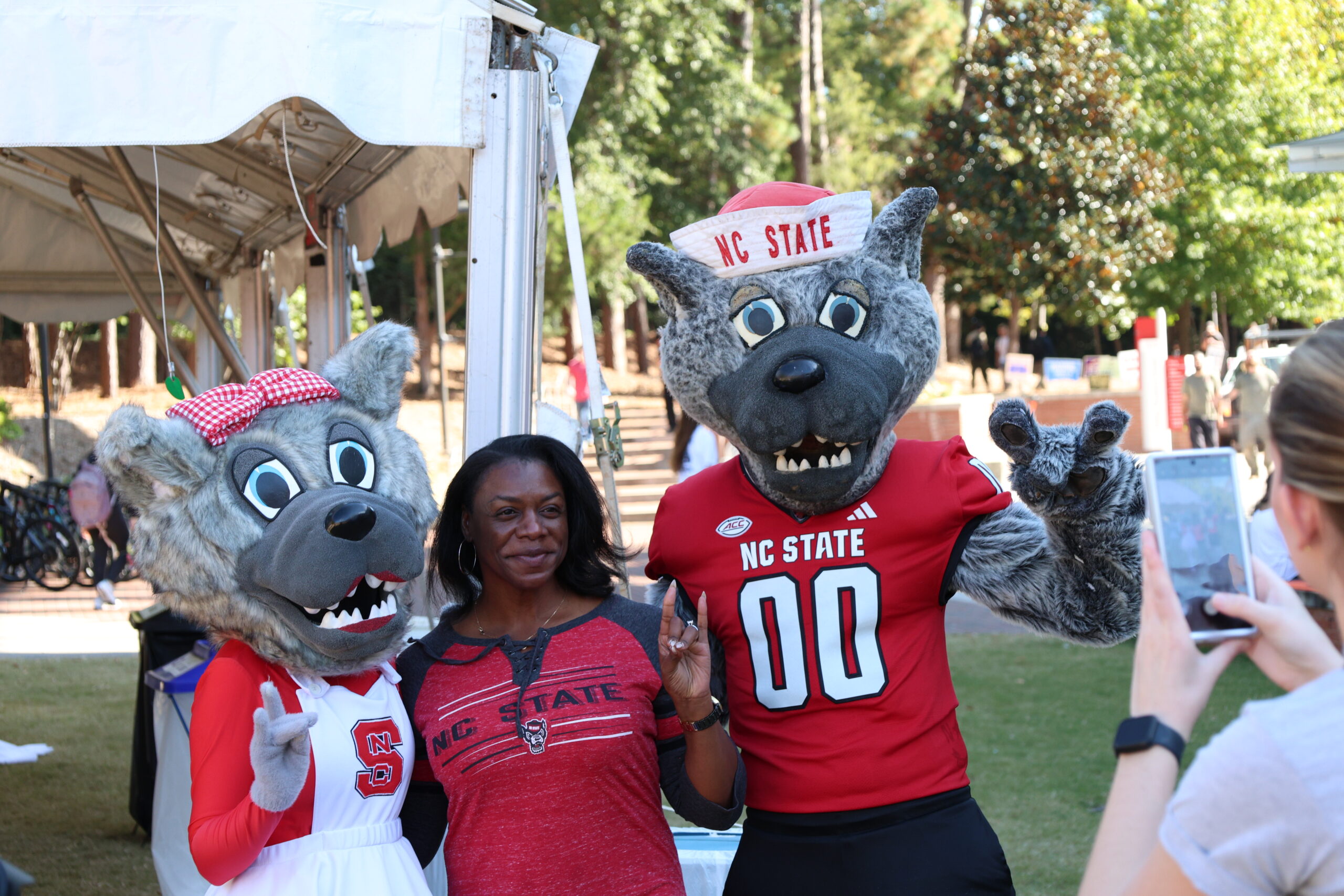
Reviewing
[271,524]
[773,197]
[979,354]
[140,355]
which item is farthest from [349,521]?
[140,355]

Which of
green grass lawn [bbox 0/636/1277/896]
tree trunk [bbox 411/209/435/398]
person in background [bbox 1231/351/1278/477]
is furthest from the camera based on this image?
tree trunk [bbox 411/209/435/398]

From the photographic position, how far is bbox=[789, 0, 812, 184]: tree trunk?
23.5 m

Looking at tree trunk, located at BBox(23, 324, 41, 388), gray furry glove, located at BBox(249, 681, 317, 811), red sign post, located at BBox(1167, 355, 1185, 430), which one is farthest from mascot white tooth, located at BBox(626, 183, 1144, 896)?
tree trunk, located at BBox(23, 324, 41, 388)

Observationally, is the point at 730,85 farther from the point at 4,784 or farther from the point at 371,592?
the point at 371,592

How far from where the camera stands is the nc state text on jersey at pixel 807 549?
2.50m

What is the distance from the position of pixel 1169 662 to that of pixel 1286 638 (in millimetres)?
127

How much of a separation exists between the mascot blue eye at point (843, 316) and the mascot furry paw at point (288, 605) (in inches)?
38.8

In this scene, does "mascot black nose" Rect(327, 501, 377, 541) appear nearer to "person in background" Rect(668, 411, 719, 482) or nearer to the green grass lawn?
the green grass lawn

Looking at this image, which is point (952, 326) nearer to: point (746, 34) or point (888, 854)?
point (746, 34)

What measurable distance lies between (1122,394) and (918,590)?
1606 centimetres

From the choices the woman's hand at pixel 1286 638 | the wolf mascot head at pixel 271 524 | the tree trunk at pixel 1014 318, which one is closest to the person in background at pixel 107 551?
the wolf mascot head at pixel 271 524

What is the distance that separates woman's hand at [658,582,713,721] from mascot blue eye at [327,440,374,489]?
2.64 feet

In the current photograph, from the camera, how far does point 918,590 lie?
8.17 feet

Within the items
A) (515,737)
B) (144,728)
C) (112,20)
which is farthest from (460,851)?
(144,728)
